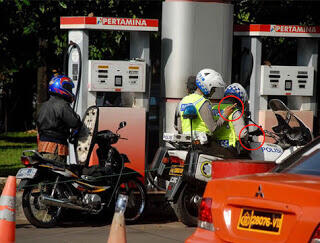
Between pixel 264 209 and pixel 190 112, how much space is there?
15.0 ft

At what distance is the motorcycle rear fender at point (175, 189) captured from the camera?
9594 mm

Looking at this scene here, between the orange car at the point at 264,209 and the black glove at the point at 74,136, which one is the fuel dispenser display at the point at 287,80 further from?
the orange car at the point at 264,209

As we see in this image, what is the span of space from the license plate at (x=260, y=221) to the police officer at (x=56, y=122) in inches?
195

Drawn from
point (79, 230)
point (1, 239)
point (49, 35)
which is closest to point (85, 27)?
point (79, 230)

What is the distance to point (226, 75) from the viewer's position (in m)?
12.6

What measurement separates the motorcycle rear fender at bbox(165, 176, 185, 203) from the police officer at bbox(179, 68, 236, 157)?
45 centimetres

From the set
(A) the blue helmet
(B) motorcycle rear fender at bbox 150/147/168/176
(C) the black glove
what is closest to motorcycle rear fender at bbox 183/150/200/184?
(B) motorcycle rear fender at bbox 150/147/168/176

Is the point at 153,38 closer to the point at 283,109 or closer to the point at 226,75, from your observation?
the point at 226,75

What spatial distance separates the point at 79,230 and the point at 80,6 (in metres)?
7.97

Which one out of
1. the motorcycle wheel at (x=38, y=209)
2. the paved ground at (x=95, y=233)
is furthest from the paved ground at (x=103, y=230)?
the motorcycle wheel at (x=38, y=209)

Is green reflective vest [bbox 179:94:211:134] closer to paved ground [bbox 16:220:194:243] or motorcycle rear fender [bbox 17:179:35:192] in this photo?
paved ground [bbox 16:220:194:243]

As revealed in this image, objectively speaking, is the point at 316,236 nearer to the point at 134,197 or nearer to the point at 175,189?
the point at 175,189

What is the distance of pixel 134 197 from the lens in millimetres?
10383

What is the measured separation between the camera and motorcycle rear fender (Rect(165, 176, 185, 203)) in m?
9.59
